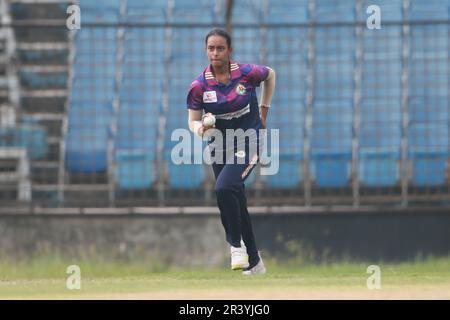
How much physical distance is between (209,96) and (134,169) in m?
4.09

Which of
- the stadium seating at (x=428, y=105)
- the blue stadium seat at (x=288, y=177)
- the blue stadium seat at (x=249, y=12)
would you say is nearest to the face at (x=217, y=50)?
the blue stadium seat at (x=288, y=177)

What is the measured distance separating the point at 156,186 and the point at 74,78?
1982 mm

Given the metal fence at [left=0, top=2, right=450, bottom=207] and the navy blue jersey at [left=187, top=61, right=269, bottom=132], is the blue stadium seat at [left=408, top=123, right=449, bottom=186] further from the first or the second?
the navy blue jersey at [left=187, top=61, right=269, bottom=132]

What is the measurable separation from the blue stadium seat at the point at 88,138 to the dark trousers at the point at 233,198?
3.61m

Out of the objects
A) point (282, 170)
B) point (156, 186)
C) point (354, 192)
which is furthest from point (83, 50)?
point (354, 192)

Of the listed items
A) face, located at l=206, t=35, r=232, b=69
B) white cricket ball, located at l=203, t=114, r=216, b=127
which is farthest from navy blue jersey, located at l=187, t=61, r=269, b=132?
white cricket ball, located at l=203, t=114, r=216, b=127

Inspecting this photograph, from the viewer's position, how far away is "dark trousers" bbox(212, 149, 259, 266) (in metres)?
8.00

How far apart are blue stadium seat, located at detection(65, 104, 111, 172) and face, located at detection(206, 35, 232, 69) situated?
155 inches

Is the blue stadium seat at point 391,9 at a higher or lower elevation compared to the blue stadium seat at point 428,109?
higher

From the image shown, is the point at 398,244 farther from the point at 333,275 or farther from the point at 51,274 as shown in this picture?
the point at 51,274

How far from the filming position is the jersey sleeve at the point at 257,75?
26.5 ft

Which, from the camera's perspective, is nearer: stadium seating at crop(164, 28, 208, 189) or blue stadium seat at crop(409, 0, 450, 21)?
stadium seating at crop(164, 28, 208, 189)

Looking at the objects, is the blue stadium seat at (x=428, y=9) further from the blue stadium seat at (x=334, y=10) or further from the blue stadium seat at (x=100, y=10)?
the blue stadium seat at (x=100, y=10)
